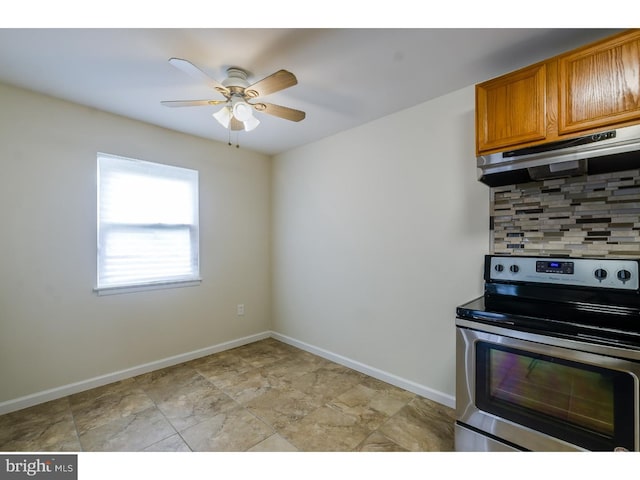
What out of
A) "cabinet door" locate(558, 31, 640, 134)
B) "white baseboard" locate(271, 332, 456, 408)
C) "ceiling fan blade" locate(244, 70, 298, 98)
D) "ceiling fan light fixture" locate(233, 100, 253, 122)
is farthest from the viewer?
"white baseboard" locate(271, 332, 456, 408)

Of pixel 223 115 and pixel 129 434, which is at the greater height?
pixel 223 115

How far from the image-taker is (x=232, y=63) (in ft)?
6.09

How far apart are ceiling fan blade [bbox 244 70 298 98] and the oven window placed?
68.0 inches

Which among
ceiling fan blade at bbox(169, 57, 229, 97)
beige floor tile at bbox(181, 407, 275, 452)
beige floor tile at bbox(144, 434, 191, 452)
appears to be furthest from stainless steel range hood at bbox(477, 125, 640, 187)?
beige floor tile at bbox(144, 434, 191, 452)

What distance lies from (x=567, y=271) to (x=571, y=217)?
357mm

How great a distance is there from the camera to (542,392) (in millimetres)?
1375

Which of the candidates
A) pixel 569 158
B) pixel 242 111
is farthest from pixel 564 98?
pixel 242 111

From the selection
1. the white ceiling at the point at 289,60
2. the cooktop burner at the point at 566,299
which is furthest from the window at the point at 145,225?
the cooktop burner at the point at 566,299

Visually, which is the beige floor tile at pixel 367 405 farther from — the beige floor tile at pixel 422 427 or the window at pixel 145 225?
the window at pixel 145 225

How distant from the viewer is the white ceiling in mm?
1594

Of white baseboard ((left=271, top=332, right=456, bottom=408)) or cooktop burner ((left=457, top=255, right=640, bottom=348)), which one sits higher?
cooktop burner ((left=457, top=255, right=640, bottom=348))

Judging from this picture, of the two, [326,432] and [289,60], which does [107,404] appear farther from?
[289,60]

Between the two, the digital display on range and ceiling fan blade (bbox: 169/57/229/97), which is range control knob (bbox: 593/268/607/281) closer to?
the digital display on range
